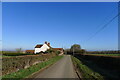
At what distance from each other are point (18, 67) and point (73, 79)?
4.67m

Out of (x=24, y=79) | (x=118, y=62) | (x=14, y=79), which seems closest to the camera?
(x=14, y=79)

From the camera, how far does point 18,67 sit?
1068cm

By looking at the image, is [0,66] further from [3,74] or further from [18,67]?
[18,67]

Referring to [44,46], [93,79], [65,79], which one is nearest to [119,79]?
[93,79]

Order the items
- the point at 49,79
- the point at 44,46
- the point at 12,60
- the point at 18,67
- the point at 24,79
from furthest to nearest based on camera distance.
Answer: the point at 44,46
the point at 18,67
the point at 12,60
the point at 49,79
the point at 24,79

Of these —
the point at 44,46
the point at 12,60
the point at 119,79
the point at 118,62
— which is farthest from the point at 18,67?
the point at 44,46

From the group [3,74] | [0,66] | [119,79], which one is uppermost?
[0,66]

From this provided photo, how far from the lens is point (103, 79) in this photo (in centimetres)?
896

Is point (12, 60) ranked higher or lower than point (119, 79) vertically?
higher

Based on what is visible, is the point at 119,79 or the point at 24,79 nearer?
the point at 24,79

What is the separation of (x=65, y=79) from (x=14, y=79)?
3.35 meters

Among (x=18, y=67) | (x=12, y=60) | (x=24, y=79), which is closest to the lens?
(x=24, y=79)

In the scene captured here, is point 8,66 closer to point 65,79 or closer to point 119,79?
point 65,79

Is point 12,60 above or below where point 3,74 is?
above
